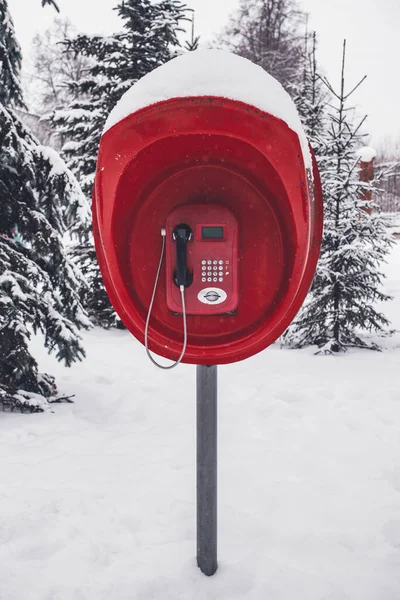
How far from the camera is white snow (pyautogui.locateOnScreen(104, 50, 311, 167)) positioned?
1.54 meters

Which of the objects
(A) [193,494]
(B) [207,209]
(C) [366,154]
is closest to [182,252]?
(B) [207,209]

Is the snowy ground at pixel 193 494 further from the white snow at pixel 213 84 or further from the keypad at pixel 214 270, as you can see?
the white snow at pixel 213 84

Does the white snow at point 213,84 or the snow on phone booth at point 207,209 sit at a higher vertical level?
the white snow at point 213,84

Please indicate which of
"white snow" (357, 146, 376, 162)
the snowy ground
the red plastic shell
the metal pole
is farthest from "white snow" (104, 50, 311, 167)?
"white snow" (357, 146, 376, 162)

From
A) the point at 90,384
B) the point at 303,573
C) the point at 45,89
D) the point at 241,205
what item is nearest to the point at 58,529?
the point at 303,573

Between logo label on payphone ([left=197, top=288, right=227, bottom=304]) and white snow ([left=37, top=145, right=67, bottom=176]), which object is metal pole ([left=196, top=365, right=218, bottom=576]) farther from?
white snow ([left=37, top=145, right=67, bottom=176])

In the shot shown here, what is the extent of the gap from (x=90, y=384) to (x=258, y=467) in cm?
208

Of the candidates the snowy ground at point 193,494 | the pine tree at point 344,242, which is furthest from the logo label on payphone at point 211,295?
the pine tree at point 344,242

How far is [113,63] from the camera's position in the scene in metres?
6.53

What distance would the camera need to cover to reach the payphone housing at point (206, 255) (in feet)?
5.63

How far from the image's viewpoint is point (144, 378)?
4.50 metres

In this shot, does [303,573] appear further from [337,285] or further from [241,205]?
[337,285]

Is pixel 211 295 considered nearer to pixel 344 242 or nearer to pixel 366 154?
pixel 344 242

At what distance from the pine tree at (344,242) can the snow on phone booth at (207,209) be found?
11.2 ft
